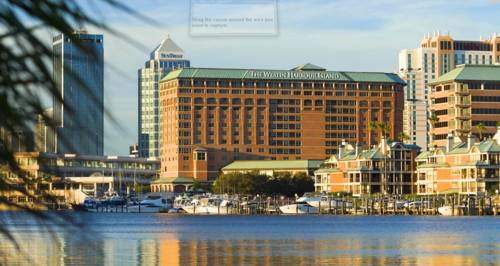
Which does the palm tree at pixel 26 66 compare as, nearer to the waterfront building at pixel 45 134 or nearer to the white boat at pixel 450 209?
the waterfront building at pixel 45 134

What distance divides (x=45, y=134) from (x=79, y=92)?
292 mm

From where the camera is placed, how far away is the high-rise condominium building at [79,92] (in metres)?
4.70

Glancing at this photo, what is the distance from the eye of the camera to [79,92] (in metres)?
4.66

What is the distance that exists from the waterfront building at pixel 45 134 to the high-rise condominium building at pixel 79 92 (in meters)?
0.03

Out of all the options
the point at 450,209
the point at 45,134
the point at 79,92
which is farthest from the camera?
the point at 450,209

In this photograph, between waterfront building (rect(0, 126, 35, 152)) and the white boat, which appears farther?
the white boat

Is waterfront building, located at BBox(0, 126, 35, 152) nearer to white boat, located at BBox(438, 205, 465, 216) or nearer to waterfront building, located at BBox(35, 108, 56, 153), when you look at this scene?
waterfront building, located at BBox(35, 108, 56, 153)

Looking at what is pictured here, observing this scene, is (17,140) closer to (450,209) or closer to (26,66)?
(26,66)

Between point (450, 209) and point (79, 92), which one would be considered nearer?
point (79, 92)

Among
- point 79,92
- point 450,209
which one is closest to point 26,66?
point 79,92

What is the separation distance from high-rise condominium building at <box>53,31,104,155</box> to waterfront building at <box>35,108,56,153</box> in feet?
0.08

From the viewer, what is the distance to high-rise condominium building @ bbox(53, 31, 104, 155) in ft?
15.4

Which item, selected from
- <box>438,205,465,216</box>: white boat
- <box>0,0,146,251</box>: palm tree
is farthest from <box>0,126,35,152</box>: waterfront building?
<box>438,205,465,216</box>: white boat

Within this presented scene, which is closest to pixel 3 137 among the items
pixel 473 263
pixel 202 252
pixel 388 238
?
pixel 473 263
